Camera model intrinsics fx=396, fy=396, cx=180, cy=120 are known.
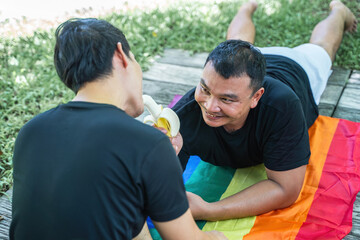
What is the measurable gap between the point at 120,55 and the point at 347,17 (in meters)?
3.16

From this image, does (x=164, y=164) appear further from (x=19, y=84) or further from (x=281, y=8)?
(x=281, y=8)

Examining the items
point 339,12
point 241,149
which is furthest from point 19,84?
point 339,12

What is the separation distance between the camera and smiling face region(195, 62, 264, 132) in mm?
2039

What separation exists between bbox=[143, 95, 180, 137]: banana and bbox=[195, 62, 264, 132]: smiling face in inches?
6.8

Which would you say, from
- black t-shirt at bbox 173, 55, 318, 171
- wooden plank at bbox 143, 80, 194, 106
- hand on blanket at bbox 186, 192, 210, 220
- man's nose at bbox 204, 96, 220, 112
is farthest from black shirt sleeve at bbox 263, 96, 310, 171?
wooden plank at bbox 143, 80, 194, 106

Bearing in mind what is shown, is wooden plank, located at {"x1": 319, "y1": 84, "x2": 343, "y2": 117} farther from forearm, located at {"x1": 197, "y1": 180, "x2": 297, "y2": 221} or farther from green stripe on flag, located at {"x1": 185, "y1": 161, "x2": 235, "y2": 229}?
forearm, located at {"x1": 197, "y1": 180, "x2": 297, "y2": 221}

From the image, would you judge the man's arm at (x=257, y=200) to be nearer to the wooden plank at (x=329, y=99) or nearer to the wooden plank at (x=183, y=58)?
the wooden plank at (x=329, y=99)

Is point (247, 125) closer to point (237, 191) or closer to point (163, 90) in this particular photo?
point (237, 191)

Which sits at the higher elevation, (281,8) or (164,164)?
(164,164)

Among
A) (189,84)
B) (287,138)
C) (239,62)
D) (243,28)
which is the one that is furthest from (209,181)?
(243,28)

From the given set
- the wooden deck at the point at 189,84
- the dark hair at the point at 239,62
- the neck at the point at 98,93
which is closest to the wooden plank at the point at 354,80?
the wooden deck at the point at 189,84

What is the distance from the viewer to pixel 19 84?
12.4ft

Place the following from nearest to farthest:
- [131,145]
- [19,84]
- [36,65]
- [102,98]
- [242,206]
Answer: [131,145] → [102,98] → [242,206] → [19,84] → [36,65]

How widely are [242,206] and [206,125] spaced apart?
0.52 metres
